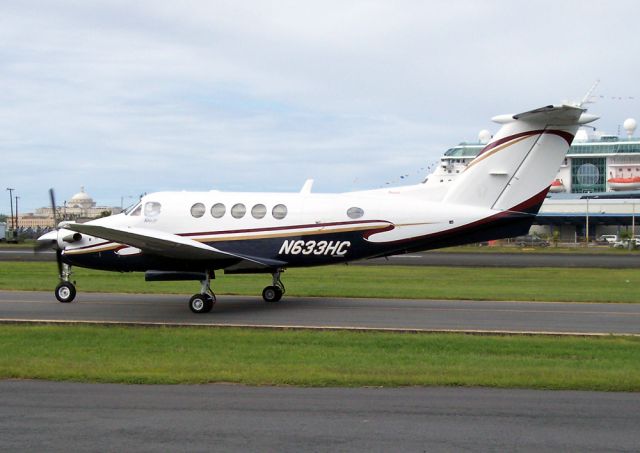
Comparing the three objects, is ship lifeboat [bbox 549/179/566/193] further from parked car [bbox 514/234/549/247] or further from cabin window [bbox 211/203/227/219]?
cabin window [bbox 211/203/227/219]

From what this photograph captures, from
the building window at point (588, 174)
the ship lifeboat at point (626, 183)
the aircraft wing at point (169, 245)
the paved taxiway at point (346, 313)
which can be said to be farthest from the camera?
the building window at point (588, 174)

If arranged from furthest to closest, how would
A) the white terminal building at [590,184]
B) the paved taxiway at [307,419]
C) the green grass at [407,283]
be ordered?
the white terminal building at [590,184]
the green grass at [407,283]
the paved taxiway at [307,419]

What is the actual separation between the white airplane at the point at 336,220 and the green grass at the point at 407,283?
3983mm

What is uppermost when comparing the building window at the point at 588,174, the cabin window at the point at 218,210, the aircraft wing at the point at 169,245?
the building window at the point at 588,174

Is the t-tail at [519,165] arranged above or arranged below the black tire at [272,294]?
above

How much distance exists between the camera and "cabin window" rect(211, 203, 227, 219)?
22125 mm

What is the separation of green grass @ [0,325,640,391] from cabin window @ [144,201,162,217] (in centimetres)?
550

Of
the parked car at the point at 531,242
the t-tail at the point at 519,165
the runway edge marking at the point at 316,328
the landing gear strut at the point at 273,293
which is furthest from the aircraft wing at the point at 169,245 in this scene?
the parked car at the point at 531,242

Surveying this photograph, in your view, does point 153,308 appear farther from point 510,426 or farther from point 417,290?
point 510,426

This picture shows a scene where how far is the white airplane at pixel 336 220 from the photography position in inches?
846

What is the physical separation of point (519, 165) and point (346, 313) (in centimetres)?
634

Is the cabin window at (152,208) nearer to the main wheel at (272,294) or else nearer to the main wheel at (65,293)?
the main wheel at (65,293)

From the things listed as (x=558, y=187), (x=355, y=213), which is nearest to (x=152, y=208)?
(x=355, y=213)

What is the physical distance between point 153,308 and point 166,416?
41.7ft
